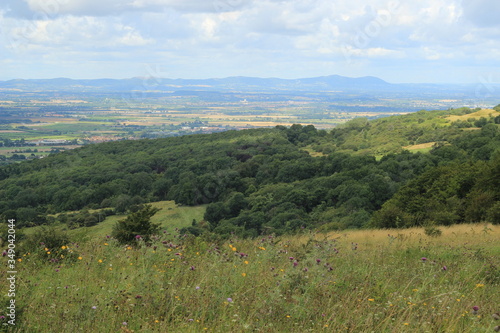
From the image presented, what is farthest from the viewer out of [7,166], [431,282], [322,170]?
[7,166]

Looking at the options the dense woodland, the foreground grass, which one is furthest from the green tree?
the dense woodland

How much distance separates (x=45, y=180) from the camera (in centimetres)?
6338

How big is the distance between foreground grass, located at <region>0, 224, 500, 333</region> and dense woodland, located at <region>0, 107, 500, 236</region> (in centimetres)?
1191

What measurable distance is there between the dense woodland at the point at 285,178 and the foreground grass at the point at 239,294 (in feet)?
39.1

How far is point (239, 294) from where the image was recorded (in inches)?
185

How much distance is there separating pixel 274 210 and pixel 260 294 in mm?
38407

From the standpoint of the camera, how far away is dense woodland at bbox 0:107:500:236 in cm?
2423

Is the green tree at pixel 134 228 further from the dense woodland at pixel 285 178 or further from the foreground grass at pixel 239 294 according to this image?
the dense woodland at pixel 285 178

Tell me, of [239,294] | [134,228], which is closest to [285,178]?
[134,228]

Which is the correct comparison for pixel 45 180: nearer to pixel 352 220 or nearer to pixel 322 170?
pixel 322 170

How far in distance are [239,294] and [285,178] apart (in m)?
55.9

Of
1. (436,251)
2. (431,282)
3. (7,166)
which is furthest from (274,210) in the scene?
(7,166)

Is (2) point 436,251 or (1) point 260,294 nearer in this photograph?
(1) point 260,294

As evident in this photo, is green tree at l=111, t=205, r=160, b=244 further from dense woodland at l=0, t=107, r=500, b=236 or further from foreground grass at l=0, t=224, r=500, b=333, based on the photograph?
dense woodland at l=0, t=107, r=500, b=236
